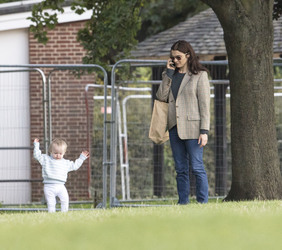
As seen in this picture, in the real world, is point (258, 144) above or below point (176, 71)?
below

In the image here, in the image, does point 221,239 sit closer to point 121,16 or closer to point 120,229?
point 120,229

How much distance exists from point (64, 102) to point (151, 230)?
10397 mm

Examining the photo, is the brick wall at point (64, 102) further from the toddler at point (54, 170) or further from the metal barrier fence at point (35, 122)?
the toddler at point (54, 170)

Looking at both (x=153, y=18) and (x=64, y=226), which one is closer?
(x=64, y=226)

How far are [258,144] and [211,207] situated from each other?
224 centimetres

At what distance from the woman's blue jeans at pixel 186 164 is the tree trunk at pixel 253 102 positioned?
992 mm

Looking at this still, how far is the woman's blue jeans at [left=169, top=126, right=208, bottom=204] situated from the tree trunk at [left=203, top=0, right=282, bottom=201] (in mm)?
992

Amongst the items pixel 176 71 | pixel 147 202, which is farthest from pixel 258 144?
pixel 147 202

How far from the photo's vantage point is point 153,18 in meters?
29.3

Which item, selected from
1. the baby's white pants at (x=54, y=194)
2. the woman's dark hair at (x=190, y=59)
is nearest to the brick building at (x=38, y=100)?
the baby's white pants at (x=54, y=194)

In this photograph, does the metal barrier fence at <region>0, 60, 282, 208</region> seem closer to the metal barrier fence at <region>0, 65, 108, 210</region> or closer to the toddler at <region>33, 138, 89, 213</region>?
the metal barrier fence at <region>0, 65, 108, 210</region>

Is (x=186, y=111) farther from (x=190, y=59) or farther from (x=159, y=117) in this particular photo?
(x=190, y=59)

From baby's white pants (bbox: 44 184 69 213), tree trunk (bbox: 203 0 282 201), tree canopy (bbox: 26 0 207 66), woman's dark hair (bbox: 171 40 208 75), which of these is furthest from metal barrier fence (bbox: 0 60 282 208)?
woman's dark hair (bbox: 171 40 208 75)

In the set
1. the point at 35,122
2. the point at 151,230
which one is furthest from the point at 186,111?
the point at 35,122
